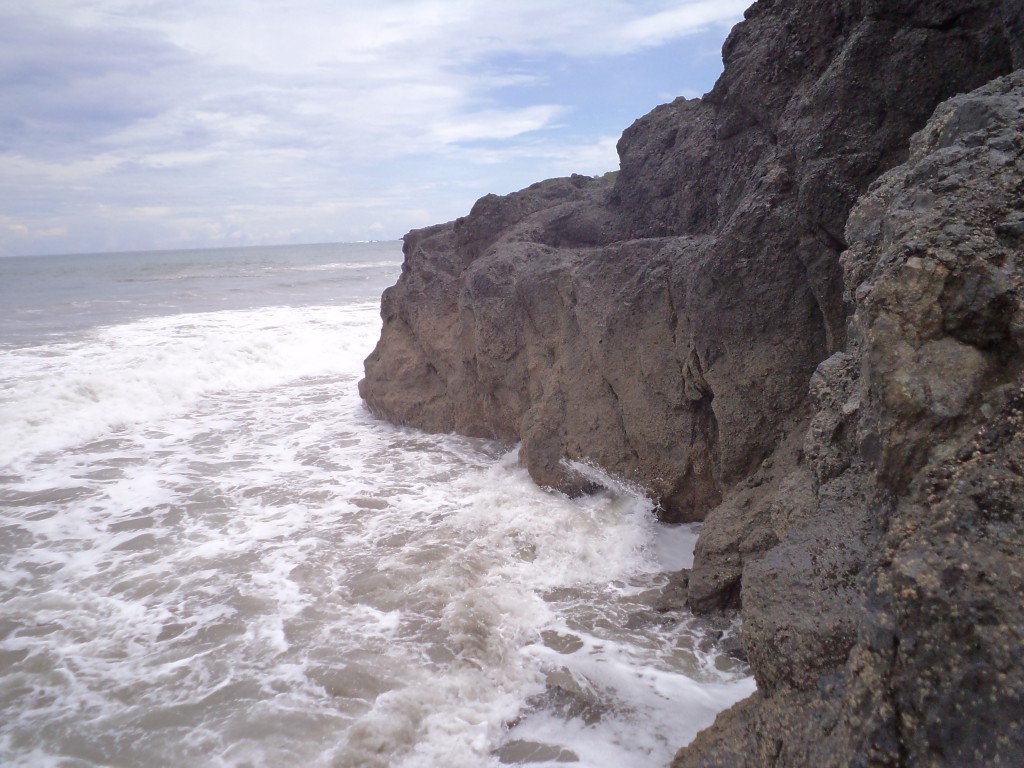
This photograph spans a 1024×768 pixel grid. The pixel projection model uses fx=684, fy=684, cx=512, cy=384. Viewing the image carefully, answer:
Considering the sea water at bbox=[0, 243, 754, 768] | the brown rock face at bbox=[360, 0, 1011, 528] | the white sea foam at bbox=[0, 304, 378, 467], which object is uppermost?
the brown rock face at bbox=[360, 0, 1011, 528]

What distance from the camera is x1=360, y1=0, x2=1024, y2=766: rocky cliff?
1746 millimetres

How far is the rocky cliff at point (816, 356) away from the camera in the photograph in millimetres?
1746

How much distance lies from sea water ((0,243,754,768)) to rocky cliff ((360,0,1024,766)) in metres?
0.63

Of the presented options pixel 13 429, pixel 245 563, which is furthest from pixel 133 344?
pixel 245 563

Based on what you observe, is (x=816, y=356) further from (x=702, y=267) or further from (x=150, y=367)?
(x=150, y=367)

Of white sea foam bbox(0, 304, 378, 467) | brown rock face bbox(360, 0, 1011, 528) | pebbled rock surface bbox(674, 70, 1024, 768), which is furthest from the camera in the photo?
white sea foam bbox(0, 304, 378, 467)

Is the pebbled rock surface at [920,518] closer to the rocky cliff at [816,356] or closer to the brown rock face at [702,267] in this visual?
the rocky cliff at [816,356]

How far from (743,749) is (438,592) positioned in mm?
2497

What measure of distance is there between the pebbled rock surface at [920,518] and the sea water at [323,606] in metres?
1.13

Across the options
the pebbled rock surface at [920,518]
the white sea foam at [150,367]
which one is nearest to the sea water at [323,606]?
the white sea foam at [150,367]

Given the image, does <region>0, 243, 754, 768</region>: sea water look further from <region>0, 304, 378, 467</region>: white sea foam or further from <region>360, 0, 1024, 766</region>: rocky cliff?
<region>360, 0, 1024, 766</region>: rocky cliff

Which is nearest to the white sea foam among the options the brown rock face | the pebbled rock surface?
the brown rock face

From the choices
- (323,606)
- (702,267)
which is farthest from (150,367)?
(702,267)

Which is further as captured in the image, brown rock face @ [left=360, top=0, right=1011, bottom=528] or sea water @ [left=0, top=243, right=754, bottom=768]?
brown rock face @ [left=360, top=0, right=1011, bottom=528]
